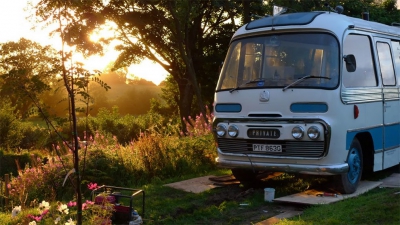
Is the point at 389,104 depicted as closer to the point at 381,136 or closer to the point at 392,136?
the point at 392,136

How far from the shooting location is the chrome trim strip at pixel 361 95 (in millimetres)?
8719

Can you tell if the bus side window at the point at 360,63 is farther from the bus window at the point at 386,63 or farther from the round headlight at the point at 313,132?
the round headlight at the point at 313,132

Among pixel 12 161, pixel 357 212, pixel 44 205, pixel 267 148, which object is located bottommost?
pixel 12 161

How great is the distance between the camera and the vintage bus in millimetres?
8523

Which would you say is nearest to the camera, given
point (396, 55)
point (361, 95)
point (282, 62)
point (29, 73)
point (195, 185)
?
→ point (29, 73)

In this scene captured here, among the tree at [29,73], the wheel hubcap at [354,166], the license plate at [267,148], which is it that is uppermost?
Answer: the tree at [29,73]

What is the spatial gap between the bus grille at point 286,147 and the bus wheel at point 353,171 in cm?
67

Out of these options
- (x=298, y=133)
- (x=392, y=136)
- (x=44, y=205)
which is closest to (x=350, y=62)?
(x=298, y=133)

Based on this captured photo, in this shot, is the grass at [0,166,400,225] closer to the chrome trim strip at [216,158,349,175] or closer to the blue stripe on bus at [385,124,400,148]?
the chrome trim strip at [216,158,349,175]

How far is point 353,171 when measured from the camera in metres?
9.16

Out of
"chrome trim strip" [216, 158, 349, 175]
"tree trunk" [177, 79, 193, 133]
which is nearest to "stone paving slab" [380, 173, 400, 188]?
"chrome trim strip" [216, 158, 349, 175]

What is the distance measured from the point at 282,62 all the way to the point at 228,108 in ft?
4.02

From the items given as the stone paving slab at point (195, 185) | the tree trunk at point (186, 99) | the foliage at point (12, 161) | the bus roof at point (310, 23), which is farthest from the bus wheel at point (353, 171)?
the tree trunk at point (186, 99)

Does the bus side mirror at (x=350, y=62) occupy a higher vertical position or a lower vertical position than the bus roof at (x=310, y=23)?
lower
